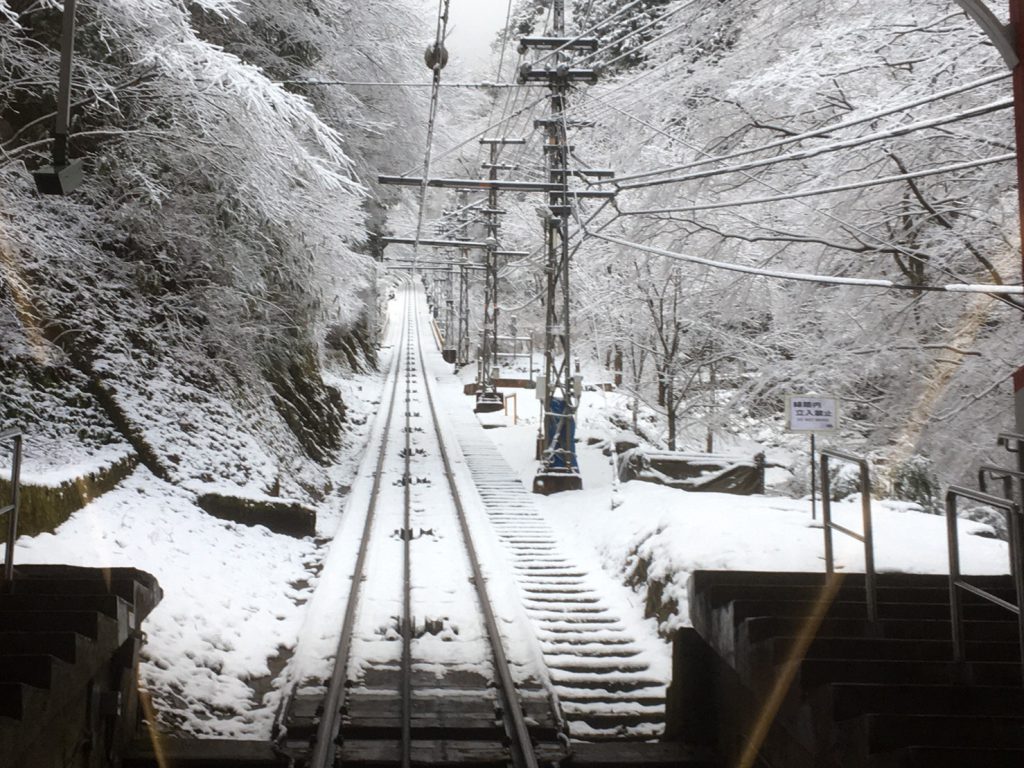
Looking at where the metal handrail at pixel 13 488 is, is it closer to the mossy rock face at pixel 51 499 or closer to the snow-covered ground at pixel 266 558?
the mossy rock face at pixel 51 499

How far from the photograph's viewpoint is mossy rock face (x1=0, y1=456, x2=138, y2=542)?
304 inches

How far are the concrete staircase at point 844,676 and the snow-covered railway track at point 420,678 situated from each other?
4.14ft

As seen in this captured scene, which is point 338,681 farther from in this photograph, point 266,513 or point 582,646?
point 266,513

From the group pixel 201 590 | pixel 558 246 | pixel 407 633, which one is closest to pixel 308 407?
pixel 558 246

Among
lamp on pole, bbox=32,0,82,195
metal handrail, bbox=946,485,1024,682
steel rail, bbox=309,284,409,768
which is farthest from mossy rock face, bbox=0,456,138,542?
metal handrail, bbox=946,485,1024,682

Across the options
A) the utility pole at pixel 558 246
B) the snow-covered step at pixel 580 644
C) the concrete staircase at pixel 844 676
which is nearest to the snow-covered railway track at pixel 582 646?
the snow-covered step at pixel 580 644

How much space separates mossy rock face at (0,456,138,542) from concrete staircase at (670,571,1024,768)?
17.6 feet

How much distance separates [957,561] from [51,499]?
7760mm

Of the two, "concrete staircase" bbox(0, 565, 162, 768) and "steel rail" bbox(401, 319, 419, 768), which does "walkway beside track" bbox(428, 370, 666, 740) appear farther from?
"concrete staircase" bbox(0, 565, 162, 768)

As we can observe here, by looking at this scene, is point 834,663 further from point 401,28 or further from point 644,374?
point 644,374

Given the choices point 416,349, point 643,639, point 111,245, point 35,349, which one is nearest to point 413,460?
point 111,245

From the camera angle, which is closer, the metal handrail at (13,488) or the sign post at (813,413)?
the metal handrail at (13,488)

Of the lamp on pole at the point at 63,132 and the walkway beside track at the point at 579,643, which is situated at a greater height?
the lamp on pole at the point at 63,132

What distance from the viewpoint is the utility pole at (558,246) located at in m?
14.9
